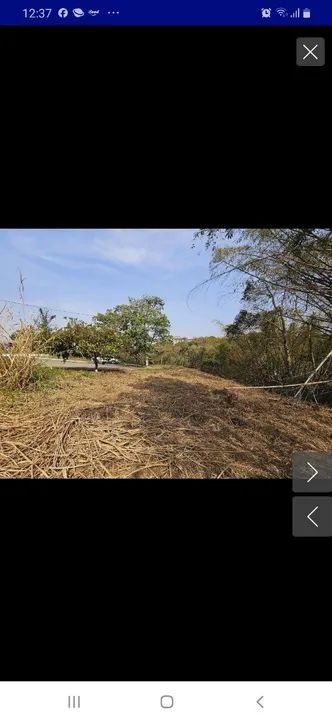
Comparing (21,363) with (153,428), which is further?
(21,363)

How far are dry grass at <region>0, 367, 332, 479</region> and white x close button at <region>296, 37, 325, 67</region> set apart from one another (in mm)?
1363

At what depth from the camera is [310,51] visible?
92 centimetres

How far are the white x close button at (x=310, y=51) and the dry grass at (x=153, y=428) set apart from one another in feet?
4.47

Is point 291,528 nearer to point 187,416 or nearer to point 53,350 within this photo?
point 187,416

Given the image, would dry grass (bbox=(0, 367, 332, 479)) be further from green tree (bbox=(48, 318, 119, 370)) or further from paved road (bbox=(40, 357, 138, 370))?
green tree (bbox=(48, 318, 119, 370))

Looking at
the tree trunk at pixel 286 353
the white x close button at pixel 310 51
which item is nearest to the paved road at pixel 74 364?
the tree trunk at pixel 286 353

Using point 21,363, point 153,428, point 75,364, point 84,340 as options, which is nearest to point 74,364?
point 75,364

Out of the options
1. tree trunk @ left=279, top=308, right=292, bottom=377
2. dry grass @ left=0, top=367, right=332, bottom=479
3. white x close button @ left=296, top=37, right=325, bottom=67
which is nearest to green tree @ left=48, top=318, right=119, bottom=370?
dry grass @ left=0, top=367, right=332, bottom=479

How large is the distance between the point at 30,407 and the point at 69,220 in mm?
1105

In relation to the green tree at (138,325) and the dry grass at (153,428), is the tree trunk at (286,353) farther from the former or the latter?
the green tree at (138,325)

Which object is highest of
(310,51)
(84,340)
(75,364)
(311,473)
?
(310,51)

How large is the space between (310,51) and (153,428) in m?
1.59

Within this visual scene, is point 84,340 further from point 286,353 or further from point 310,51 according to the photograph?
point 310,51

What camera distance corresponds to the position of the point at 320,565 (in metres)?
0.99
